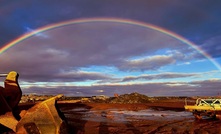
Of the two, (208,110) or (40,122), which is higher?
(208,110)

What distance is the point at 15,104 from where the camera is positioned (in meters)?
19.5

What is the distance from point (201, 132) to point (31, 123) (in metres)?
12.6

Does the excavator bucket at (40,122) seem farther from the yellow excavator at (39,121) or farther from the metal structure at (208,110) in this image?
the metal structure at (208,110)

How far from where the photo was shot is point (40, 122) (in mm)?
15711

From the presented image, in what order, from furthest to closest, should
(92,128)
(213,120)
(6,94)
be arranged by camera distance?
(213,120) < (92,128) < (6,94)

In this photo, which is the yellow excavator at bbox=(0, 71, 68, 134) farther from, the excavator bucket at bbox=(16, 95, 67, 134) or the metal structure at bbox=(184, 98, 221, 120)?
the metal structure at bbox=(184, 98, 221, 120)

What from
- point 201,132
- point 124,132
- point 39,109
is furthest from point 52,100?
point 201,132

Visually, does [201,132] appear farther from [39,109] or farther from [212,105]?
[39,109]

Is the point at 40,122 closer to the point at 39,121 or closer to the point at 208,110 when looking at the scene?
the point at 39,121

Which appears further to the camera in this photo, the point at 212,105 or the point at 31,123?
the point at 212,105

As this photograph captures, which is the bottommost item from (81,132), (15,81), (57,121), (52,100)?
(81,132)

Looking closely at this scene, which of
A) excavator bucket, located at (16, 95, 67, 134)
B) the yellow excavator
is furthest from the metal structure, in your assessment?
excavator bucket, located at (16, 95, 67, 134)

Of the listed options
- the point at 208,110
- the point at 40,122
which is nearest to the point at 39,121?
the point at 40,122

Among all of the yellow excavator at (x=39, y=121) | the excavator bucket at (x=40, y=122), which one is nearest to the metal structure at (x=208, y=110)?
the yellow excavator at (x=39, y=121)
